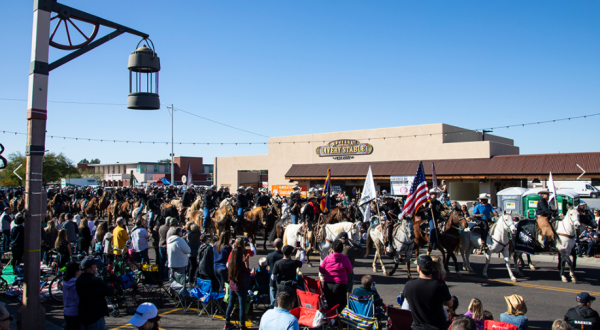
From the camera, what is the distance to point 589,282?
1045 cm

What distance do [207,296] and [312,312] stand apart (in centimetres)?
254

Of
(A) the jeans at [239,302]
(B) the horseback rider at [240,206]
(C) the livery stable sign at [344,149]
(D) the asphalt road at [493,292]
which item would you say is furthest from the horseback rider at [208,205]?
(C) the livery stable sign at [344,149]

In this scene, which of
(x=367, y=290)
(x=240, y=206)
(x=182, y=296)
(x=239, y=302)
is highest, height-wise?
(x=240, y=206)

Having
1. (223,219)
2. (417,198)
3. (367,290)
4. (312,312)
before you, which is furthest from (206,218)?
(367,290)

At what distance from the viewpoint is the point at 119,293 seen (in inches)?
314

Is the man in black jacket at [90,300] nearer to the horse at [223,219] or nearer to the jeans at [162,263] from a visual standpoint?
the jeans at [162,263]

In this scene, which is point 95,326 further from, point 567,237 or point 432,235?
point 567,237

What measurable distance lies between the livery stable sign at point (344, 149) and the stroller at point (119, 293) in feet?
95.1

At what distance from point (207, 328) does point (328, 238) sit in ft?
15.7

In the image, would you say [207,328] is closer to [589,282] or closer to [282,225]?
[282,225]

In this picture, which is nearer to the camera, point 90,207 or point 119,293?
point 119,293

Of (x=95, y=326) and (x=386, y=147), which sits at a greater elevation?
(x=386, y=147)

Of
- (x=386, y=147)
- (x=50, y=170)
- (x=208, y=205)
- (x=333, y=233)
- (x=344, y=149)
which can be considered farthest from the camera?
(x=50, y=170)

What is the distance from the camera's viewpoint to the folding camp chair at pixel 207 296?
24.9 feet
